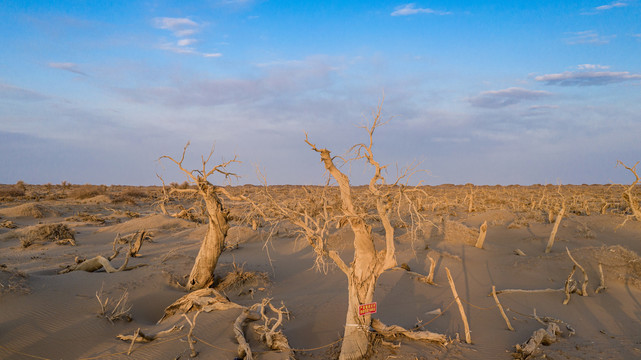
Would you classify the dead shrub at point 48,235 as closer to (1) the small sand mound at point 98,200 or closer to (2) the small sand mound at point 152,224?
(2) the small sand mound at point 152,224

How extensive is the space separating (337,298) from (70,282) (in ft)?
20.0

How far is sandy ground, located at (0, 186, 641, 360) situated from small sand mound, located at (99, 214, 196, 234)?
62.3 inches

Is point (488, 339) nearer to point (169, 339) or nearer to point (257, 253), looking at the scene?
point (169, 339)

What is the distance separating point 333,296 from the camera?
31.4 feet

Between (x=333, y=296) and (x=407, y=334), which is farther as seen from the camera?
(x=333, y=296)

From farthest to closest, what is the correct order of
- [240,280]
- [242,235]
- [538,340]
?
[242,235]
[240,280]
[538,340]

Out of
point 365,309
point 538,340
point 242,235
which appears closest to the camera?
point 365,309

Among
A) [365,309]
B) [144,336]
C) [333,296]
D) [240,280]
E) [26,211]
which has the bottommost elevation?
[333,296]

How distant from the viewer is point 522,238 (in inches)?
610

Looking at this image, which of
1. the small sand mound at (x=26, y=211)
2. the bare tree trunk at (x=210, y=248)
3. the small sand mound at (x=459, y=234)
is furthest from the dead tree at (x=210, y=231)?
the small sand mound at (x=26, y=211)

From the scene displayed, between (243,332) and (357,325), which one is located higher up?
(357,325)

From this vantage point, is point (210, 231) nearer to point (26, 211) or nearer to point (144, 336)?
point (144, 336)

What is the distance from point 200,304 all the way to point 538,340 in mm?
6084

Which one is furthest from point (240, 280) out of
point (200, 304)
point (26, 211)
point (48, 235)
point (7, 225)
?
point (26, 211)
